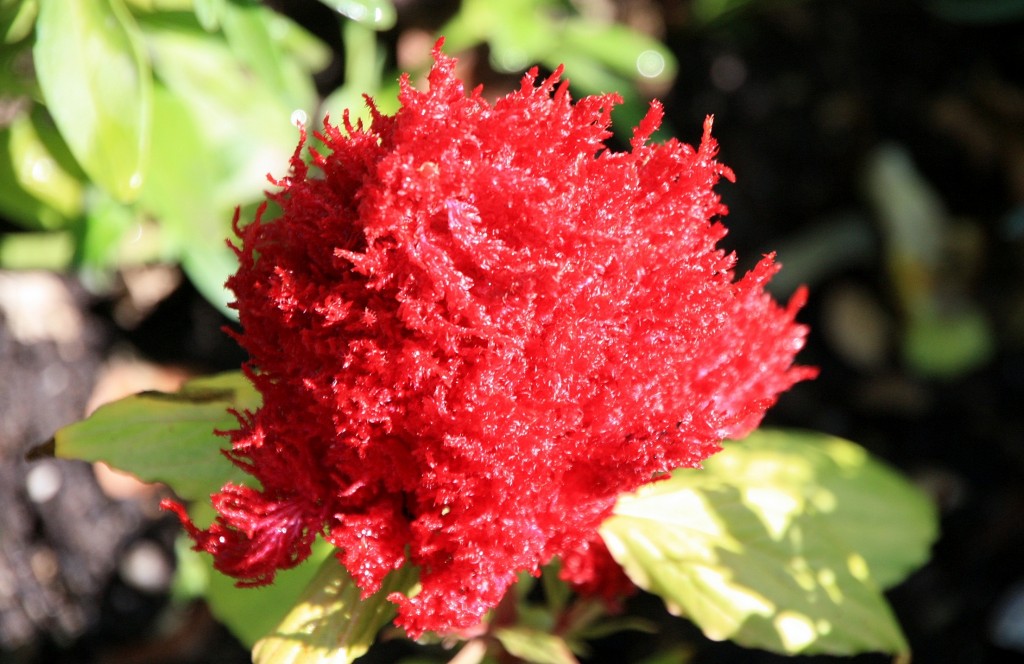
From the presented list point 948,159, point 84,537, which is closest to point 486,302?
point 84,537

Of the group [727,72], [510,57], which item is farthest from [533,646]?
[727,72]

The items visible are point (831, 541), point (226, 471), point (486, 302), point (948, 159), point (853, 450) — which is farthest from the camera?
point (948, 159)

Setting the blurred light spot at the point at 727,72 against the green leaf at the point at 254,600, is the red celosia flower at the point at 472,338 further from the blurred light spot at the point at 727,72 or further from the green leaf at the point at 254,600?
the blurred light spot at the point at 727,72

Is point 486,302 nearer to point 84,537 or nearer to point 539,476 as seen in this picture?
point 539,476

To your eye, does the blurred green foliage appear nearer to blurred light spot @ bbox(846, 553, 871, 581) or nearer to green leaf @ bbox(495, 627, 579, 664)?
green leaf @ bbox(495, 627, 579, 664)

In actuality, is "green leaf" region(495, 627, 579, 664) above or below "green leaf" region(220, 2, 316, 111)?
below

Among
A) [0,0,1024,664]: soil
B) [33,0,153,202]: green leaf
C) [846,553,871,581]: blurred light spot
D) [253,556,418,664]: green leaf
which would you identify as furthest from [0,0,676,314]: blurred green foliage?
[846,553,871,581]: blurred light spot

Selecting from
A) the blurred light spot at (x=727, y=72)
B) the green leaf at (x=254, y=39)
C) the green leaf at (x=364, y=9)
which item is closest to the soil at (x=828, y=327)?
the blurred light spot at (x=727, y=72)
